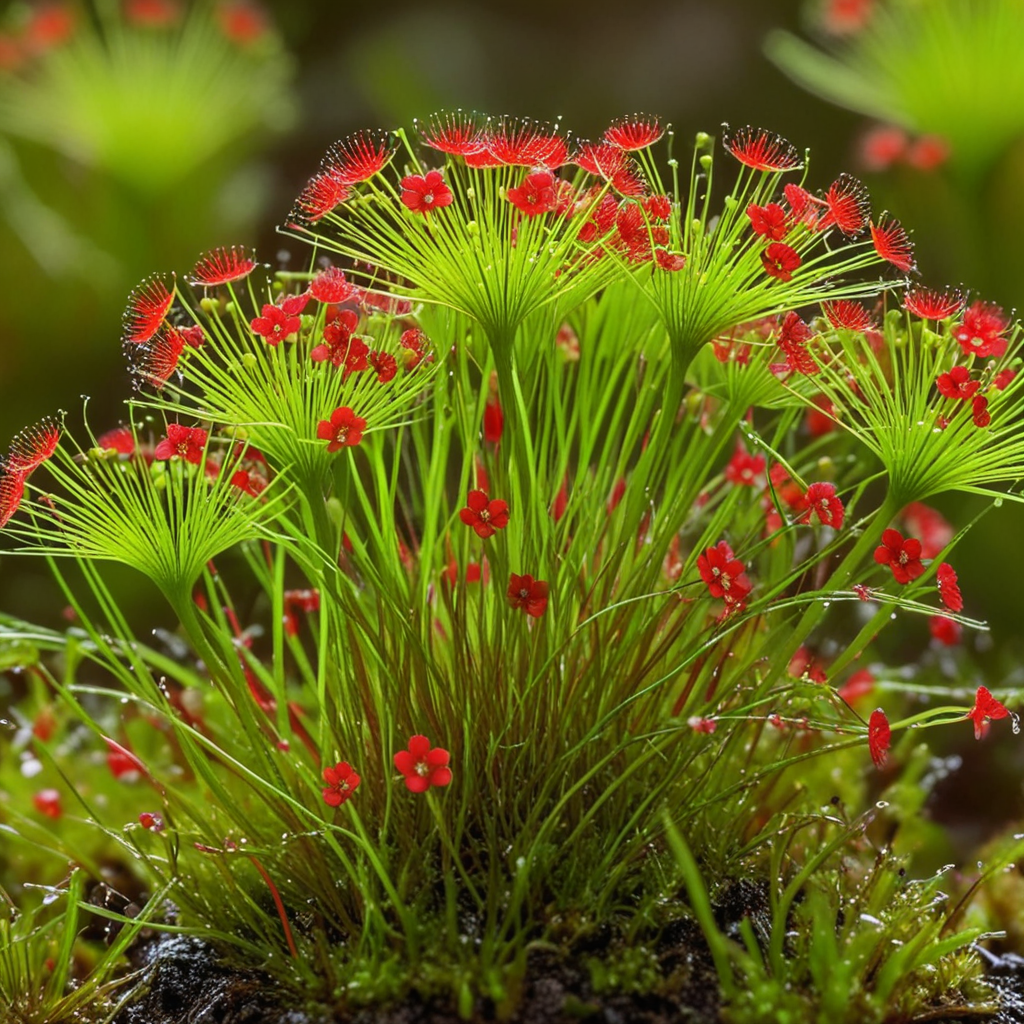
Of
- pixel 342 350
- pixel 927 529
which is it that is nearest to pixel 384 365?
pixel 342 350

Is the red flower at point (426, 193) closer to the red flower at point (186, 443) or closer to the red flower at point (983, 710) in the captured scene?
the red flower at point (186, 443)

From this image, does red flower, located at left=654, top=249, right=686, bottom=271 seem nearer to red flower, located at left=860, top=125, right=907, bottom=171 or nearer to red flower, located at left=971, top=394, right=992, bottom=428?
red flower, located at left=971, top=394, right=992, bottom=428

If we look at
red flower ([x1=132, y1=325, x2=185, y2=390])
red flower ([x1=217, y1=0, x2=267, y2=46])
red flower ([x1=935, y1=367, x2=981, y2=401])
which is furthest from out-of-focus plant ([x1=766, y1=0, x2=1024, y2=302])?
red flower ([x1=132, y1=325, x2=185, y2=390])

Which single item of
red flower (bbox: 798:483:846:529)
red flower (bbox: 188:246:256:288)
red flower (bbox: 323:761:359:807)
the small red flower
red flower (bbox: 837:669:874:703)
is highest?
red flower (bbox: 188:246:256:288)

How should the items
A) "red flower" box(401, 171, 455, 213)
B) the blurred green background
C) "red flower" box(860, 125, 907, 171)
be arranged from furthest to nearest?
the blurred green background → "red flower" box(860, 125, 907, 171) → "red flower" box(401, 171, 455, 213)

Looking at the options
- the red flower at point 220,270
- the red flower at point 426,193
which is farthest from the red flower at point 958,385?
the red flower at point 220,270

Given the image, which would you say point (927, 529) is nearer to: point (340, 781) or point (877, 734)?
point (877, 734)

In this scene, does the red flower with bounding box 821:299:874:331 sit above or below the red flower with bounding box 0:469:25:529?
above
